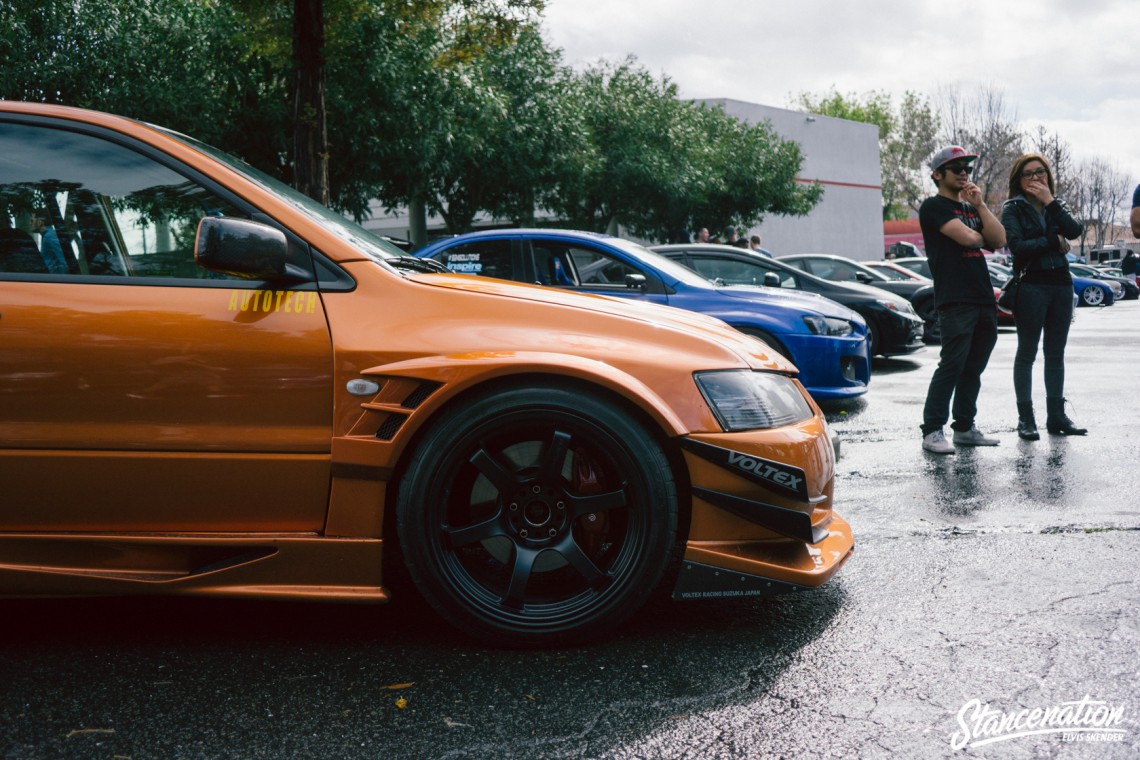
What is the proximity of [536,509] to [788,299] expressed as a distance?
5544 millimetres

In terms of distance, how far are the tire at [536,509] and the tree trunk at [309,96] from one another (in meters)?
8.09

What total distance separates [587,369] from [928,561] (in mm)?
1723

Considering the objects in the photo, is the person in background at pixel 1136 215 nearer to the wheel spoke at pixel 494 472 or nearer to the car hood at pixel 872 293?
the car hood at pixel 872 293

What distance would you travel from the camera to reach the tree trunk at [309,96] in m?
10.3

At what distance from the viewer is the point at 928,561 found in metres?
3.73

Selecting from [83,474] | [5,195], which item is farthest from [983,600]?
[5,195]

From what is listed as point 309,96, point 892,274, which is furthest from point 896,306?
point 309,96

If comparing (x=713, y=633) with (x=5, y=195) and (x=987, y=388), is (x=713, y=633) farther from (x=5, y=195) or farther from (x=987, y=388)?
(x=987, y=388)

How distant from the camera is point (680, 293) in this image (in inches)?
306

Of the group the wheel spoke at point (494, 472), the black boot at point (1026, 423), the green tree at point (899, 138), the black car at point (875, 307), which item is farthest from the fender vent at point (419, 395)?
the green tree at point (899, 138)

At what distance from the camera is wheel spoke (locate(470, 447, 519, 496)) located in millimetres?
2812

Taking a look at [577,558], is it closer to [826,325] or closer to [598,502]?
[598,502]

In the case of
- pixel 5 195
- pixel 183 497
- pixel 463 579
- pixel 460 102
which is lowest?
pixel 463 579

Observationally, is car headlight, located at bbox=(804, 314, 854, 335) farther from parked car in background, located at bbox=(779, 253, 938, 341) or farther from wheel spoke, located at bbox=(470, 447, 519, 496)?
parked car in background, located at bbox=(779, 253, 938, 341)
